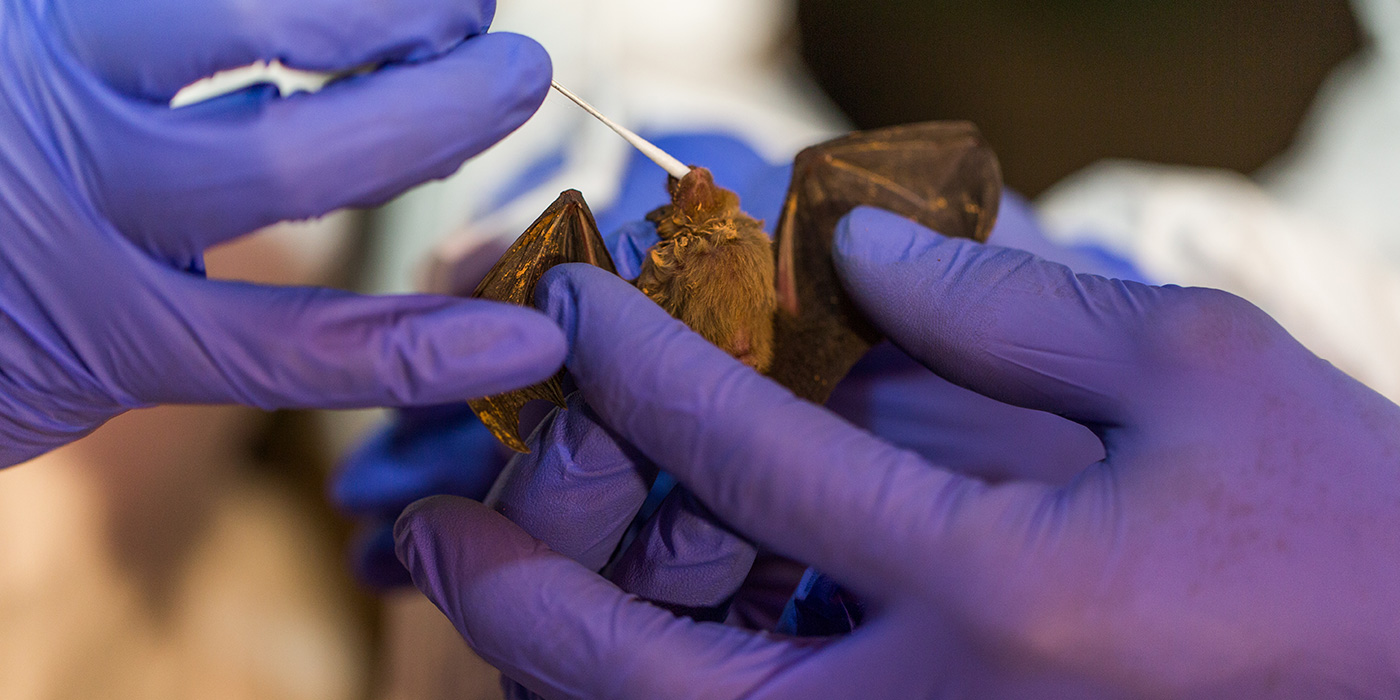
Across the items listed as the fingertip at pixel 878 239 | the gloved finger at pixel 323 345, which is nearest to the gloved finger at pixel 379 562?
the gloved finger at pixel 323 345

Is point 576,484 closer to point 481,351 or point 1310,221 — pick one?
point 481,351

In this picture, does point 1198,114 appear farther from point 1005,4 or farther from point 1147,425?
point 1147,425

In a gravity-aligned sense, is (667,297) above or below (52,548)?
above

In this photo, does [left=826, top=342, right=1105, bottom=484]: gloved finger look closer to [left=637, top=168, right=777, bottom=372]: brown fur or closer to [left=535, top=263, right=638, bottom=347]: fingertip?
[left=637, top=168, right=777, bottom=372]: brown fur

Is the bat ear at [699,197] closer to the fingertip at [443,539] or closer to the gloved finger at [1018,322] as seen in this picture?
the gloved finger at [1018,322]

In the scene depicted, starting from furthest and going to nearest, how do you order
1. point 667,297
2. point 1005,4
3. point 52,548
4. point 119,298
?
point 1005,4, point 52,548, point 667,297, point 119,298


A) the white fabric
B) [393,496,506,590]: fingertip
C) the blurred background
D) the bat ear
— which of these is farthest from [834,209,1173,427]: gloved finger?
the white fabric

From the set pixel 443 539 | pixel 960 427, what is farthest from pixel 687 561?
pixel 960 427

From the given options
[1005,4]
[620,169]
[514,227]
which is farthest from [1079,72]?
[514,227]
